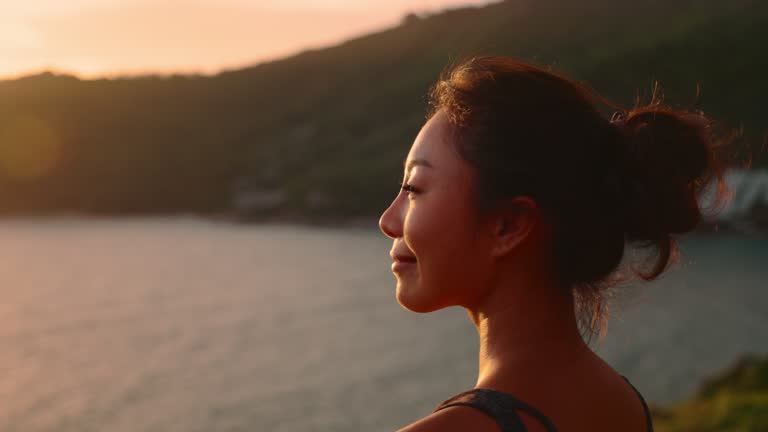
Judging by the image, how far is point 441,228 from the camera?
1.29m

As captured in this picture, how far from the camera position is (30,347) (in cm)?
2455

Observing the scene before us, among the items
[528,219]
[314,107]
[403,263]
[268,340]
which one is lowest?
[268,340]

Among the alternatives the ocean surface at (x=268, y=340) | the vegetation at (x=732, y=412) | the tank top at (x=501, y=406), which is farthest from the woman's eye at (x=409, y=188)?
the ocean surface at (x=268, y=340)

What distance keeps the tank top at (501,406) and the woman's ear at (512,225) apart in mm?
259

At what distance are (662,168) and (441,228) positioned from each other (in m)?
0.45

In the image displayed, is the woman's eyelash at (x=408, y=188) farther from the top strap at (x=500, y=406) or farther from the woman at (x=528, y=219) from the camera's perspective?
the top strap at (x=500, y=406)

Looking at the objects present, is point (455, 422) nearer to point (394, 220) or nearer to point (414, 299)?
point (414, 299)

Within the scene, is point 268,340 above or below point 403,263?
below

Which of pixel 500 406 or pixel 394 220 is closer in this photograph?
pixel 500 406

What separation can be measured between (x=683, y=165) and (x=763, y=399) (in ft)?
27.6

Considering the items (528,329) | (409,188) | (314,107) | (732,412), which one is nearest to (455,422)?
(528,329)

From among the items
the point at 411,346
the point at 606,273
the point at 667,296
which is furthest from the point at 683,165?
the point at 667,296

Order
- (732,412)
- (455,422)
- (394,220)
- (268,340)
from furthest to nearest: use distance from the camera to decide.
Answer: (268,340), (732,412), (394,220), (455,422)

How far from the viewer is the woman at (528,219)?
4.09 ft
